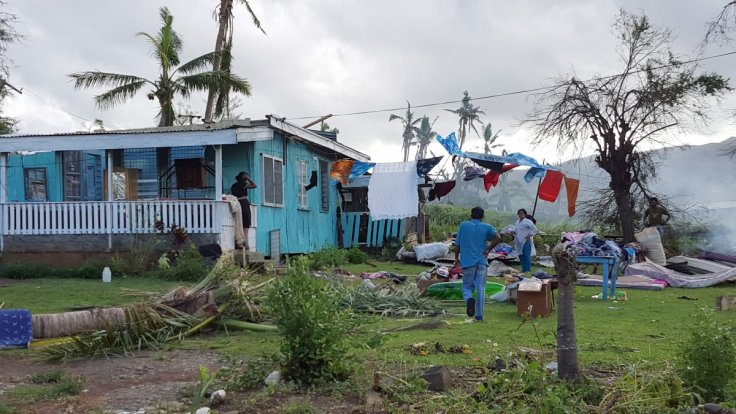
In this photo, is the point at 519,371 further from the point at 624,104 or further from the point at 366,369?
the point at 624,104

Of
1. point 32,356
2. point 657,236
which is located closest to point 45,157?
point 32,356

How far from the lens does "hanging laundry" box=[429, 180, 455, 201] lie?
19.9 metres

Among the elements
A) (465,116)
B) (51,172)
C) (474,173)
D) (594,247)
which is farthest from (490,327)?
(465,116)

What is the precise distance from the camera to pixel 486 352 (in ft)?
21.5

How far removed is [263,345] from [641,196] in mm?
15277

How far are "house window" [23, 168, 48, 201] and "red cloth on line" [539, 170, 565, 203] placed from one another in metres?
13.6

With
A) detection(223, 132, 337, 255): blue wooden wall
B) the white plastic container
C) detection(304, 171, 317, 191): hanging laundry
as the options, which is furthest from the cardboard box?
detection(304, 171, 317, 191): hanging laundry

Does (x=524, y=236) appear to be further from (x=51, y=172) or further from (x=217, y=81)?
(x=51, y=172)

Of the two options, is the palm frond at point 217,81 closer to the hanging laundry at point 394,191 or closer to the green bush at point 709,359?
the hanging laundry at point 394,191

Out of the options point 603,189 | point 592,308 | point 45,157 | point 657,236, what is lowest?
point 592,308

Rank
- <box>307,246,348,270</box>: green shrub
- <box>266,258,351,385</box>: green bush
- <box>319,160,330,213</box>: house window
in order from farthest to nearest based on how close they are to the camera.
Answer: <box>319,160,330,213</box>: house window
<box>307,246,348,270</box>: green shrub
<box>266,258,351,385</box>: green bush

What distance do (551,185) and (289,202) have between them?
7196 millimetres

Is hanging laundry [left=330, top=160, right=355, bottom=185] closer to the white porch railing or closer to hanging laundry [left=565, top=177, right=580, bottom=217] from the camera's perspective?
the white porch railing

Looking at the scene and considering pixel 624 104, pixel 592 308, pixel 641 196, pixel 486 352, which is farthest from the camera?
pixel 641 196
